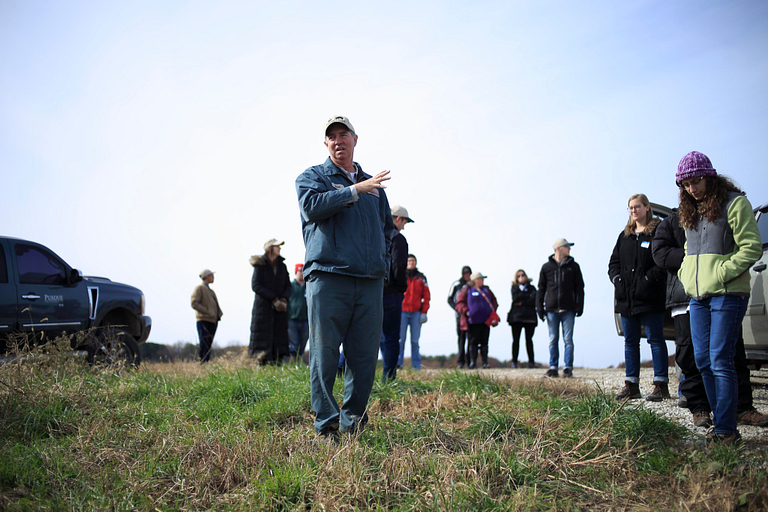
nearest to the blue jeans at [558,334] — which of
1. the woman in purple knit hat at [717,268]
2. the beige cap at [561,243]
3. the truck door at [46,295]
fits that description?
the beige cap at [561,243]

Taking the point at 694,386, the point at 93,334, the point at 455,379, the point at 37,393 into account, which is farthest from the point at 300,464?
the point at 93,334

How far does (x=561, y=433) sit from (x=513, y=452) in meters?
0.63

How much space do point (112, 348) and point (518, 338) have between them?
817 cm

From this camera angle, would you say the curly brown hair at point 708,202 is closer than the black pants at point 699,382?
Yes

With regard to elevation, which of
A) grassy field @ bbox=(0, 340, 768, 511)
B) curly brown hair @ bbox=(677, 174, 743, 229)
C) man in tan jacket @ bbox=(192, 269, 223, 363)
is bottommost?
Result: grassy field @ bbox=(0, 340, 768, 511)

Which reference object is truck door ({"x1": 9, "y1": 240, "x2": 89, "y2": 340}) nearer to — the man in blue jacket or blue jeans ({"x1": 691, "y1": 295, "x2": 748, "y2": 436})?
the man in blue jacket

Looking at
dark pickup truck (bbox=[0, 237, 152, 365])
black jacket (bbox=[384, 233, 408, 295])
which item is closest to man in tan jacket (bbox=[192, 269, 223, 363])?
dark pickup truck (bbox=[0, 237, 152, 365])

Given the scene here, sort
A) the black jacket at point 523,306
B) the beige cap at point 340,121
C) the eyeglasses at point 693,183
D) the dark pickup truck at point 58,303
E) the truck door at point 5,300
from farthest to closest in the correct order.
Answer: the black jacket at point 523,306 → the dark pickup truck at point 58,303 → the truck door at point 5,300 → the eyeglasses at point 693,183 → the beige cap at point 340,121

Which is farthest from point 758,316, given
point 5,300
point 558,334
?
point 5,300

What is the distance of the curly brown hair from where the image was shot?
3.67 meters

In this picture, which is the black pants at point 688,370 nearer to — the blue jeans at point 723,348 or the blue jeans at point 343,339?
the blue jeans at point 723,348

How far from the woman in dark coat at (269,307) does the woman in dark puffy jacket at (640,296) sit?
205 inches

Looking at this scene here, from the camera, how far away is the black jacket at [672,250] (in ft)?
14.4

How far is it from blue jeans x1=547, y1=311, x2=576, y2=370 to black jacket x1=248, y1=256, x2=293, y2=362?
4.37 m
